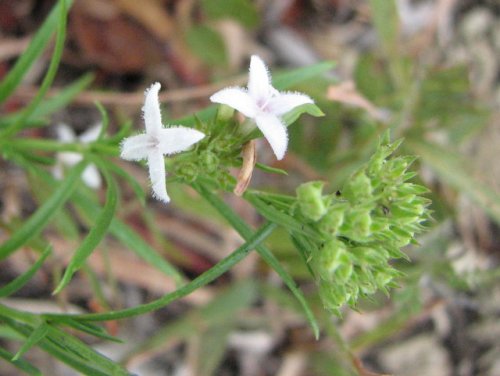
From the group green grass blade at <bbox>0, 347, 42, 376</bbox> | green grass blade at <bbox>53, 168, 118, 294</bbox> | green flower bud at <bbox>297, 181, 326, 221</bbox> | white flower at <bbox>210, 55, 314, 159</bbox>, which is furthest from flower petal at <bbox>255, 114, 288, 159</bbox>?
green grass blade at <bbox>0, 347, 42, 376</bbox>

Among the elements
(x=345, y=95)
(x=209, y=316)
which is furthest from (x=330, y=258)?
(x=209, y=316)

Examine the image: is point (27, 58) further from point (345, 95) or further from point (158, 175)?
point (345, 95)

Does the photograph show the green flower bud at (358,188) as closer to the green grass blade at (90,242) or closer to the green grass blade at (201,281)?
the green grass blade at (201,281)

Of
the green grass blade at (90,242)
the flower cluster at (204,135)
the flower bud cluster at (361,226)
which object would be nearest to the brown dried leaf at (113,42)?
the green grass blade at (90,242)

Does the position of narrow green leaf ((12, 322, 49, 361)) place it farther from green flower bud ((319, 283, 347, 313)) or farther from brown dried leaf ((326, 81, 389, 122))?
brown dried leaf ((326, 81, 389, 122))

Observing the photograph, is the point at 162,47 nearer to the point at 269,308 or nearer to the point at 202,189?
the point at 269,308

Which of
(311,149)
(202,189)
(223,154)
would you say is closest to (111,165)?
(202,189)
